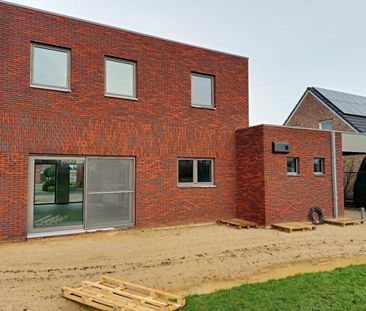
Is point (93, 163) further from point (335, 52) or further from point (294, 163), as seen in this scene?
point (335, 52)

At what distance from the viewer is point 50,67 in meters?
9.31

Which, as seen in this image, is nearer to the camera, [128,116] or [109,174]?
[109,174]

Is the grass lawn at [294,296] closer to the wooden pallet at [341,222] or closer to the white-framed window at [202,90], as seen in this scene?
the wooden pallet at [341,222]

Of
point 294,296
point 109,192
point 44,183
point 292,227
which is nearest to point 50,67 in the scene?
point 44,183

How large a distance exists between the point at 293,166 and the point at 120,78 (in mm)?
6983

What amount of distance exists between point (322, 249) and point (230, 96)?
6733 mm

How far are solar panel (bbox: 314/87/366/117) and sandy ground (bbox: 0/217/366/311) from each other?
14.0 metres

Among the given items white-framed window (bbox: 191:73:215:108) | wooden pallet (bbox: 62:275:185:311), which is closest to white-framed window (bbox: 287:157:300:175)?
white-framed window (bbox: 191:73:215:108)

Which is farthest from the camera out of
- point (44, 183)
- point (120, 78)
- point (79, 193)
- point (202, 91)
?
point (202, 91)

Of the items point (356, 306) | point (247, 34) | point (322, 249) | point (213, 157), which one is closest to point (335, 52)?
point (247, 34)

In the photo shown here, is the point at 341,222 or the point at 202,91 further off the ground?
the point at 202,91

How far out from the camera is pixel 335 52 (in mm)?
16281

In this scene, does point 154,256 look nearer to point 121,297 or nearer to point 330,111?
point 121,297

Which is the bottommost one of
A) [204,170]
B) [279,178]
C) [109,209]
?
[109,209]
